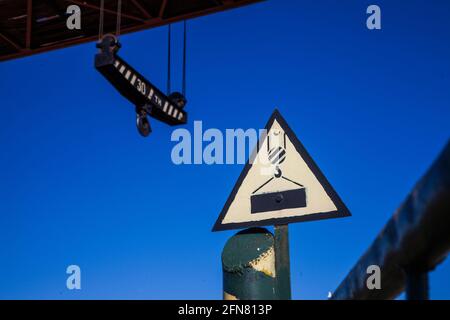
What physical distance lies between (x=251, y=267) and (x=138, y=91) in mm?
3971

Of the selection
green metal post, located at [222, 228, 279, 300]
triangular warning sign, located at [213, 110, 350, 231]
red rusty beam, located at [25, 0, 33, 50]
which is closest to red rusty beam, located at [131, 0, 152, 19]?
red rusty beam, located at [25, 0, 33, 50]

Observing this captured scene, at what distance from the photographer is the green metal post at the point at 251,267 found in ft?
5.88

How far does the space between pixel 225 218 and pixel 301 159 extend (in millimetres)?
325

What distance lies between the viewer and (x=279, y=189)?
1.93 metres

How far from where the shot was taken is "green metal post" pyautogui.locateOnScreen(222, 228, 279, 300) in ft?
5.88

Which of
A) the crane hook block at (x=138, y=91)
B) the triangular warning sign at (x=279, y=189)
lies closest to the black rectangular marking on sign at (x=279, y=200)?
the triangular warning sign at (x=279, y=189)

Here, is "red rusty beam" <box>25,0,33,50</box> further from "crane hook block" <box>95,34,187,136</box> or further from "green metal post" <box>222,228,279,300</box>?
"green metal post" <box>222,228,279,300</box>

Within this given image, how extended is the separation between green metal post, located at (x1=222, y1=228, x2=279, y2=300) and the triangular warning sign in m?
0.06

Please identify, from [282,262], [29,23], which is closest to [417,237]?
[282,262]

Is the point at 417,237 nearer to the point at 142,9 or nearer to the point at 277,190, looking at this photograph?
the point at 277,190

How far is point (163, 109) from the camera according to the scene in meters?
6.16
